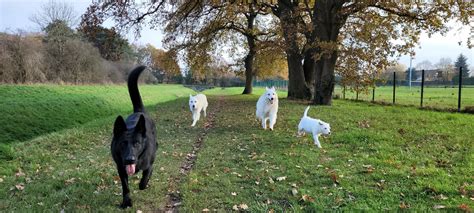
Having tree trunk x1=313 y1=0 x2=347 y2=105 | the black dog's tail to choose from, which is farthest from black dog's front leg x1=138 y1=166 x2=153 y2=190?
tree trunk x1=313 y1=0 x2=347 y2=105

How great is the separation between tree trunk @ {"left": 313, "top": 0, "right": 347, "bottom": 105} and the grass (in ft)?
28.1

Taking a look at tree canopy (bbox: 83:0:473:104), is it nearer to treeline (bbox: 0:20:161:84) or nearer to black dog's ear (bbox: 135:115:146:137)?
treeline (bbox: 0:20:161:84)

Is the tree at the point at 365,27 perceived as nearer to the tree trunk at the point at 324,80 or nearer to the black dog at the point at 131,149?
the tree trunk at the point at 324,80

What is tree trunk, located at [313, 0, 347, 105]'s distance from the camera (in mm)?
19188

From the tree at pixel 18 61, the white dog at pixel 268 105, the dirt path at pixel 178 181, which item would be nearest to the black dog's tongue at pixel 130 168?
the dirt path at pixel 178 181

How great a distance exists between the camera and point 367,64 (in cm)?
1931

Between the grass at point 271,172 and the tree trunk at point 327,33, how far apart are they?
8.56 m

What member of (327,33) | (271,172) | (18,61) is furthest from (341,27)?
(18,61)

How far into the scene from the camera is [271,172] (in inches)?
258

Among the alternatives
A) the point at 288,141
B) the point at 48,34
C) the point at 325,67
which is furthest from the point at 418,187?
the point at 48,34

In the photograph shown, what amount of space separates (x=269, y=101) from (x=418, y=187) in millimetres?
6129

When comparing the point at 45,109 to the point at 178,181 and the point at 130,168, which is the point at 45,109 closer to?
the point at 178,181

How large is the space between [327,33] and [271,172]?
571 inches

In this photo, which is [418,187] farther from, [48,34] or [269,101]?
[48,34]
